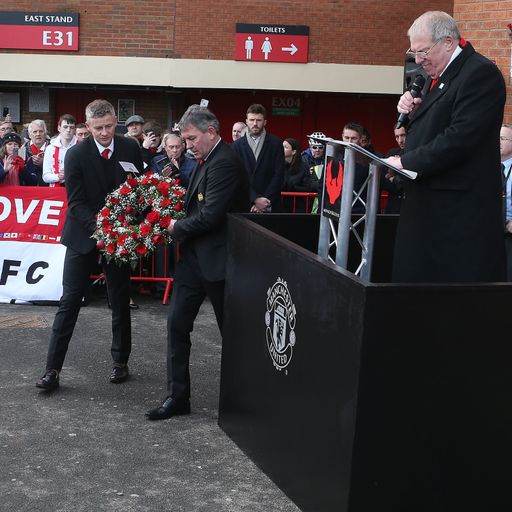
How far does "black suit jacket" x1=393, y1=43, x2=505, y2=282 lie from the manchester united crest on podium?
0.65 metres

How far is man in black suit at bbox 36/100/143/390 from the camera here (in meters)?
7.09

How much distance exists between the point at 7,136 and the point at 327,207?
739 cm

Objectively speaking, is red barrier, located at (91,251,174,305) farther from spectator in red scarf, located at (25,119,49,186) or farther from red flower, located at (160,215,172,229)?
red flower, located at (160,215,172,229)

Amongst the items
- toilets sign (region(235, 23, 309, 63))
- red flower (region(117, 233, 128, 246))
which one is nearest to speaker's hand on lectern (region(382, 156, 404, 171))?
red flower (region(117, 233, 128, 246))

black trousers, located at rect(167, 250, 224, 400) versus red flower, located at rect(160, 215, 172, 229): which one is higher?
red flower, located at rect(160, 215, 172, 229)

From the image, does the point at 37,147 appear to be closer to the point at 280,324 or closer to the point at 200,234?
the point at 200,234

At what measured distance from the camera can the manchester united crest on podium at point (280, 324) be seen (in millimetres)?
4949

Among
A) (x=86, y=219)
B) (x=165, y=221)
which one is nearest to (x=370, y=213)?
(x=165, y=221)

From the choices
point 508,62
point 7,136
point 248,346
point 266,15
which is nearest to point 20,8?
point 266,15

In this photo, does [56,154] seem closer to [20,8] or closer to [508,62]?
[508,62]

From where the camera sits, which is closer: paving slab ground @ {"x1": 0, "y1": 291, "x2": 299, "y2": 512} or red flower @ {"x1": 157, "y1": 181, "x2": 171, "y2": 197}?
paving slab ground @ {"x1": 0, "y1": 291, "x2": 299, "y2": 512}

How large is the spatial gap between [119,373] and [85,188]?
146 centimetres

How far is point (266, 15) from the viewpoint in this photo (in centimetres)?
2188

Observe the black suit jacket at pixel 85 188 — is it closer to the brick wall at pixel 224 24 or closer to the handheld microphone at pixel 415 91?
the handheld microphone at pixel 415 91
